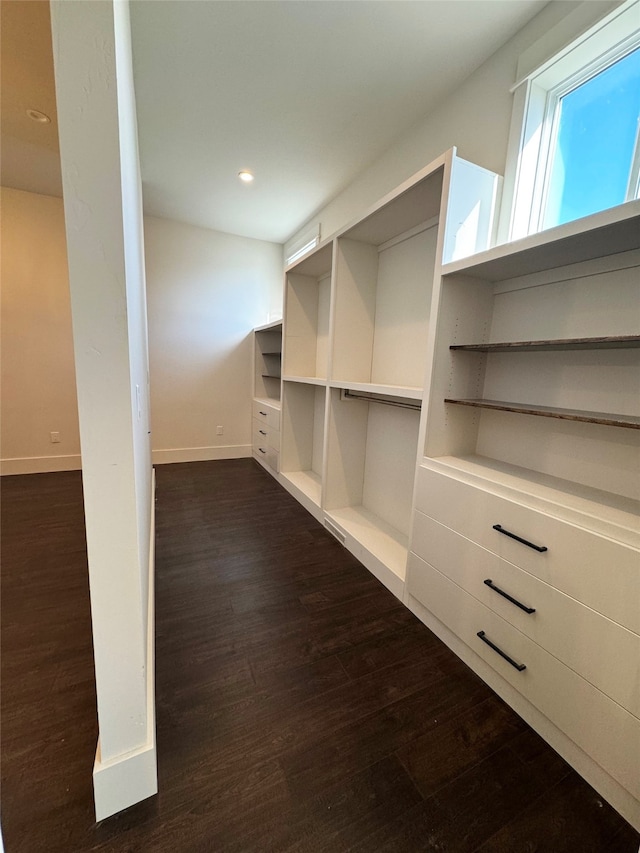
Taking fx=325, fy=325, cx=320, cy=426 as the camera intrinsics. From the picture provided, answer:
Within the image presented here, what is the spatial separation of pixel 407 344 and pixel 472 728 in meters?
2.00

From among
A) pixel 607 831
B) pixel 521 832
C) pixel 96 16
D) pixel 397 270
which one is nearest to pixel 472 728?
pixel 521 832

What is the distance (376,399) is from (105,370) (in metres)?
1.90

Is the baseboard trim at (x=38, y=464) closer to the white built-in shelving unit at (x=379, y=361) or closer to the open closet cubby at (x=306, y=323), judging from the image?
the open closet cubby at (x=306, y=323)

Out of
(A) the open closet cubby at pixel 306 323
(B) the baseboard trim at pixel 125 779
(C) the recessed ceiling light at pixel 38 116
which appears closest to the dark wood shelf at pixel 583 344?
(B) the baseboard trim at pixel 125 779

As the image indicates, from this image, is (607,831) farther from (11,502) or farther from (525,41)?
(11,502)

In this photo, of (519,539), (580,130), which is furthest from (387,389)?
(580,130)

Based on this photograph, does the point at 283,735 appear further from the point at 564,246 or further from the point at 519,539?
the point at 564,246

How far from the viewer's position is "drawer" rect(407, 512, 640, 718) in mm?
940

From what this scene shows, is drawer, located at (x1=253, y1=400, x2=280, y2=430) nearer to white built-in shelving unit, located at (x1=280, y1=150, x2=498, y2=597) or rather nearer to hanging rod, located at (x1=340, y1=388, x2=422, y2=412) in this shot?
white built-in shelving unit, located at (x1=280, y1=150, x2=498, y2=597)

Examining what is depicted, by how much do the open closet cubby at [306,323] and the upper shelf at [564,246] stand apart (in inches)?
73.6

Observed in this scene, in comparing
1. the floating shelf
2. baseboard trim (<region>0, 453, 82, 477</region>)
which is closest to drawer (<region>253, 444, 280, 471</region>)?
the floating shelf

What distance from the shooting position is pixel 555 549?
111cm

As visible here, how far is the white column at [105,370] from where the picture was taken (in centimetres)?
65

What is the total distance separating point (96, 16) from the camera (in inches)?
25.1
